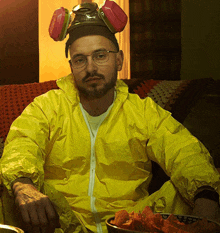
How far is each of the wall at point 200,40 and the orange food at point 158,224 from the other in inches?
100

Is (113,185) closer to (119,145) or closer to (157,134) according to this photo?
(119,145)

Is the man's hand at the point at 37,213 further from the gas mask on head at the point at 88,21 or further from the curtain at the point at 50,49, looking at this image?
the curtain at the point at 50,49

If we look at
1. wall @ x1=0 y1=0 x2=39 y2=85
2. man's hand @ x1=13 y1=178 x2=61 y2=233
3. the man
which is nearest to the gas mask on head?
the man

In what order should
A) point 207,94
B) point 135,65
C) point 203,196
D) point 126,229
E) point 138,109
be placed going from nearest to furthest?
point 126,229 < point 203,196 < point 138,109 < point 207,94 < point 135,65

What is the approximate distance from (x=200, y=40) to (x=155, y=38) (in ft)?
1.37

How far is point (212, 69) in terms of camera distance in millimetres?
3248

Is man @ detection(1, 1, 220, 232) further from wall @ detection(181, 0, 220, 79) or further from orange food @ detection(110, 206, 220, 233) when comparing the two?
wall @ detection(181, 0, 220, 79)

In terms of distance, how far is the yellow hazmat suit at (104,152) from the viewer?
4.23ft

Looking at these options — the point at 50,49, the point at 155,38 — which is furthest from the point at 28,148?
the point at 155,38

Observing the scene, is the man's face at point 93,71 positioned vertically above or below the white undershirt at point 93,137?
above

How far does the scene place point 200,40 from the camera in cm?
331

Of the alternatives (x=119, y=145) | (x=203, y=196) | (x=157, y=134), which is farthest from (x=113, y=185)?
(x=203, y=196)

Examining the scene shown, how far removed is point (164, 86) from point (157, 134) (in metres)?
0.50

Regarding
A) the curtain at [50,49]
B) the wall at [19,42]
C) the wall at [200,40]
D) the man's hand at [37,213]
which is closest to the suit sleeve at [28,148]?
the man's hand at [37,213]
